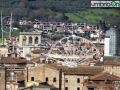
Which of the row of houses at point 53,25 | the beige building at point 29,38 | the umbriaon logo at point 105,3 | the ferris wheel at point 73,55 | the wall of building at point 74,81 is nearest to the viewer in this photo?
the wall of building at point 74,81

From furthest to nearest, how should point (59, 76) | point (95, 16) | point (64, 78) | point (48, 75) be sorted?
1. point (95, 16)
2. point (64, 78)
3. point (59, 76)
4. point (48, 75)

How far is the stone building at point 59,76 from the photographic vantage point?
29.0 m

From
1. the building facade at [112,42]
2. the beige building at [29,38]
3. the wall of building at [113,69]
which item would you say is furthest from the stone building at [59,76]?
the beige building at [29,38]

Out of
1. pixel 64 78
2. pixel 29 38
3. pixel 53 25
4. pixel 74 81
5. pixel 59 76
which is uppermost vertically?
pixel 53 25

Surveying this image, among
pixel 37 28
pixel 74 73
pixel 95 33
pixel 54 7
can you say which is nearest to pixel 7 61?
pixel 74 73

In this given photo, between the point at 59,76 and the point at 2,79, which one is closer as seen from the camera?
the point at 2,79

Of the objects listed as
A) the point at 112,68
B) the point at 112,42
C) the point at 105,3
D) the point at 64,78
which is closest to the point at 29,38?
the point at 105,3

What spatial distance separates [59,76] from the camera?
2953cm

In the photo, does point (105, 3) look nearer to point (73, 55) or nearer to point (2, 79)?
point (73, 55)

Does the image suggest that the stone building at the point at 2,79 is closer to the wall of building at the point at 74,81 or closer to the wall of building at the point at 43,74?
the wall of building at the point at 43,74

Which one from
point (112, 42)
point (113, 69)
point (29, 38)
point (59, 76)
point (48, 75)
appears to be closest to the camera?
point (48, 75)

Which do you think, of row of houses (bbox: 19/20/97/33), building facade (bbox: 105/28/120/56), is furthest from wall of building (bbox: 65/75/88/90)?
row of houses (bbox: 19/20/97/33)

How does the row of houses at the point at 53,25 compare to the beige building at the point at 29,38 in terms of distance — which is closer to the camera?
the beige building at the point at 29,38

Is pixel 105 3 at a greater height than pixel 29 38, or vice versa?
pixel 105 3
